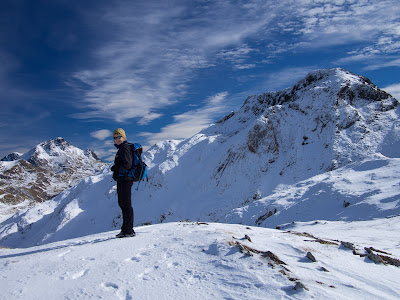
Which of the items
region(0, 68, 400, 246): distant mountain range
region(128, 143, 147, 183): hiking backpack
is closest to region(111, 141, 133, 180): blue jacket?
region(128, 143, 147, 183): hiking backpack

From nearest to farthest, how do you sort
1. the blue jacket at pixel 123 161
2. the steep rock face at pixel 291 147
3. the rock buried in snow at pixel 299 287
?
the rock buried in snow at pixel 299 287 → the blue jacket at pixel 123 161 → the steep rock face at pixel 291 147

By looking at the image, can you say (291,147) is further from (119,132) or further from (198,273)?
(198,273)

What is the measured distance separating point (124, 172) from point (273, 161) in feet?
125

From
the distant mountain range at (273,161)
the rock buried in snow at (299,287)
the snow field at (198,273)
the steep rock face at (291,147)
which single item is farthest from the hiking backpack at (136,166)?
the steep rock face at (291,147)

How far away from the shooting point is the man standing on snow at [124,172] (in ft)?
21.3

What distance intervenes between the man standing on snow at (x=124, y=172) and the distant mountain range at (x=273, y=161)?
1462 centimetres

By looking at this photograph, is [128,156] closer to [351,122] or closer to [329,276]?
[329,276]

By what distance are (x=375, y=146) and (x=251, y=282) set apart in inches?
1588

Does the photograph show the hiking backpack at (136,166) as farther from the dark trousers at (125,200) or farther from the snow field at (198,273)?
the snow field at (198,273)

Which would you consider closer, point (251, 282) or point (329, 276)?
point (251, 282)

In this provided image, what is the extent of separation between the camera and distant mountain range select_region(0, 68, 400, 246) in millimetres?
22594

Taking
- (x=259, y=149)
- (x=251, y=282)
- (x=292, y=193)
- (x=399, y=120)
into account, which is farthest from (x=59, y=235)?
(x=399, y=120)

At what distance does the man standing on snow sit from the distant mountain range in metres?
14.6

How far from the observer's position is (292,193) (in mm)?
21719
